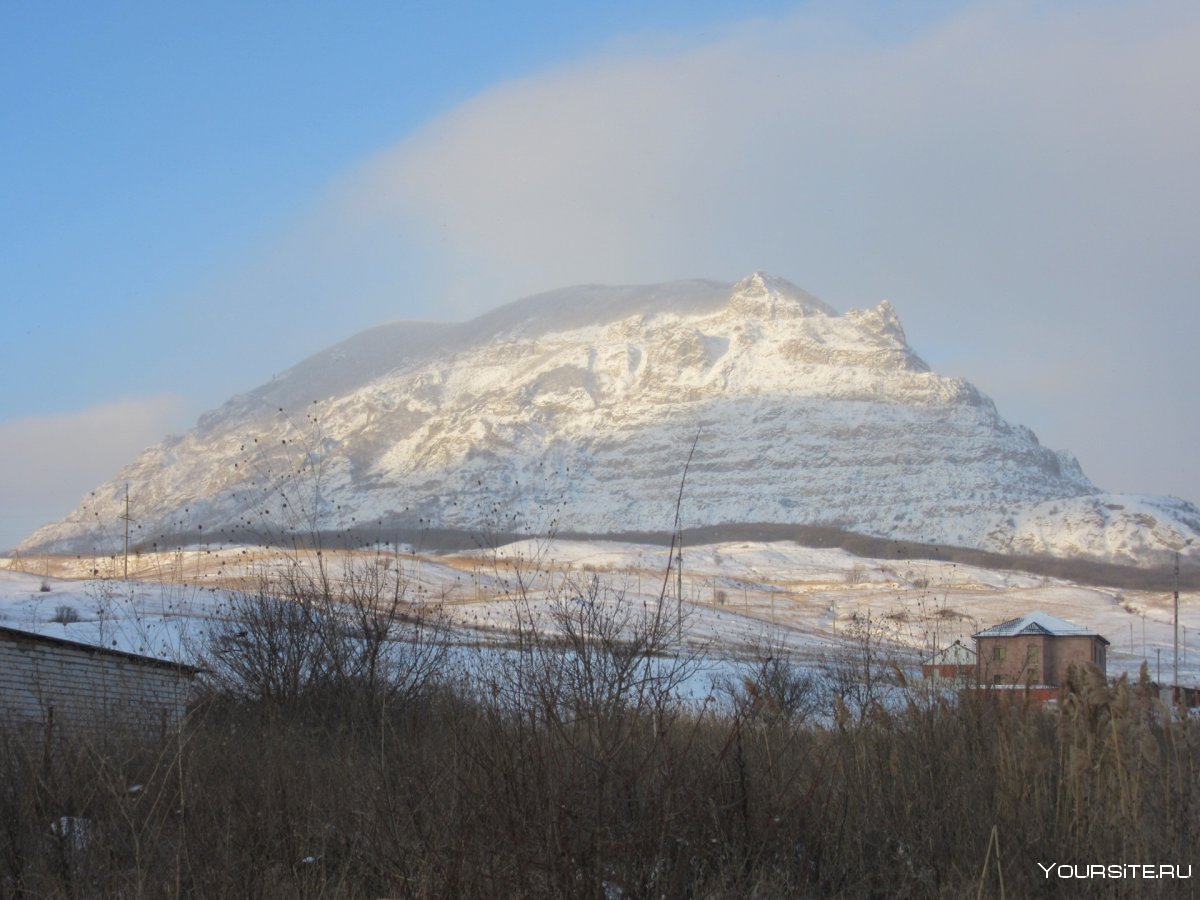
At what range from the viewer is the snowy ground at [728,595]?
76.9 ft

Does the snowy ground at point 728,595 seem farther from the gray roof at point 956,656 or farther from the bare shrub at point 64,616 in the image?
the gray roof at point 956,656

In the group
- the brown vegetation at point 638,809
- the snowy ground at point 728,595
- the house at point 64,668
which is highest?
the brown vegetation at point 638,809

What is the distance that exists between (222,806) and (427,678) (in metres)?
5.42

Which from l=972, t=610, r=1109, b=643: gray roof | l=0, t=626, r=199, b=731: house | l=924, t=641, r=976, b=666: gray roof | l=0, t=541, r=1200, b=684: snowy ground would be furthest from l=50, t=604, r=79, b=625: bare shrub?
l=972, t=610, r=1109, b=643: gray roof

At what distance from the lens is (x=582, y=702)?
432 centimetres

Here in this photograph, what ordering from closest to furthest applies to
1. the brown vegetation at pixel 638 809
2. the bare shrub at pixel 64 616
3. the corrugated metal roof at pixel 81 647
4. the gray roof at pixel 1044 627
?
1. the brown vegetation at pixel 638 809
2. the corrugated metal roof at pixel 81 647
3. the bare shrub at pixel 64 616
4. the gray roof at pixel 1044 627

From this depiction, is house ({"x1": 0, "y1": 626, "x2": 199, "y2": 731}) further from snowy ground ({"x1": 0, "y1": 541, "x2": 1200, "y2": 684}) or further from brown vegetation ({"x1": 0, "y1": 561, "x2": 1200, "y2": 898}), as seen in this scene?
brown vegetation ({"x1": 0, "y1": 561, "x2": 1200, "y2": 898})

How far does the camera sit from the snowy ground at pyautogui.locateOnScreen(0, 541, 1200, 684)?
23438 mm

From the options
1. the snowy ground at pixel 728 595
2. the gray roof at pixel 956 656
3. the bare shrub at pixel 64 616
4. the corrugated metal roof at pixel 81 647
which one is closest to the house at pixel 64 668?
the corrugated metal roof at pixel 81 647

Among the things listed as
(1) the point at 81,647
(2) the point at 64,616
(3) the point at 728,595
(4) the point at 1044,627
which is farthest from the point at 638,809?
(3) the point at 728,595

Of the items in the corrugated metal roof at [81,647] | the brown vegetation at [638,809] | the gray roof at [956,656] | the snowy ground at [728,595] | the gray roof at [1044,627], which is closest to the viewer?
the brown vegetation at [638,809]

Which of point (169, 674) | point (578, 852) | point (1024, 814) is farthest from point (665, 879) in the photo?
point (169, 674)

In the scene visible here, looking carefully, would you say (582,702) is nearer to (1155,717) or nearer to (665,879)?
(665,879)

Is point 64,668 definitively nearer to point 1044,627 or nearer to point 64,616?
point 64,616
